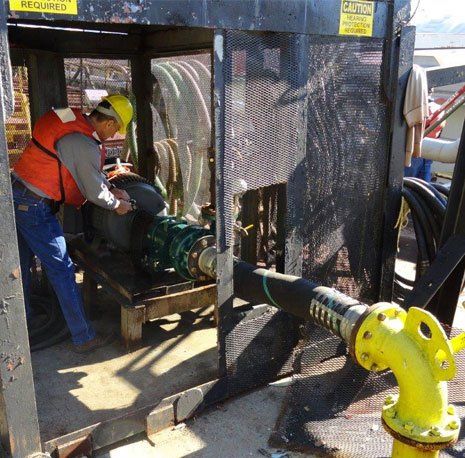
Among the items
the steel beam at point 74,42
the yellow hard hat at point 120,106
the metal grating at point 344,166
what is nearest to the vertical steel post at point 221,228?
the metal grating at point 344,166

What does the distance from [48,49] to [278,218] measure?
2.70m

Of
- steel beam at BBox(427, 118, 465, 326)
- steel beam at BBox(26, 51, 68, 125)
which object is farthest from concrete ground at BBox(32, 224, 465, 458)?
steel beam at BBox(26, 51, 68, 125)

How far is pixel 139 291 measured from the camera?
425 cm

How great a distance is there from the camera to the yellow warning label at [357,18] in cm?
364

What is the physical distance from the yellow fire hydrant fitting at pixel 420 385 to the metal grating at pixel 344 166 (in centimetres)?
158

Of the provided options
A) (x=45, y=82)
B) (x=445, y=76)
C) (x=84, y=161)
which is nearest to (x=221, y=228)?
(x=84, y=161)

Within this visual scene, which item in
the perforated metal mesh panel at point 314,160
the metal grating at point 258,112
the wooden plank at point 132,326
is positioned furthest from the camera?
the wooden plank at point 132,326

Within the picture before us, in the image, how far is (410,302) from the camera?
152 inches

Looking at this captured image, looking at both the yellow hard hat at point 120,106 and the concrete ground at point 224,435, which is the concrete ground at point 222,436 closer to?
the concrete ground at point 224,435

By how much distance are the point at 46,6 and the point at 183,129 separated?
305 centimetres

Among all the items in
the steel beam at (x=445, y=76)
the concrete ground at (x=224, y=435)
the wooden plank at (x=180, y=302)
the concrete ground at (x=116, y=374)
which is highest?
the steel beam at (x=445, y=76)

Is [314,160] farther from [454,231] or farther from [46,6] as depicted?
[46,6]

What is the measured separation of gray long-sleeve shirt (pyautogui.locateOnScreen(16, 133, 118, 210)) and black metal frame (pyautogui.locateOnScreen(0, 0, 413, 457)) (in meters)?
0.79

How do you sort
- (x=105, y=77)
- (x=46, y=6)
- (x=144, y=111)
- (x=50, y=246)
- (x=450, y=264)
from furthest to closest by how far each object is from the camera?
(x=105, y=77)
(x=144, y=111)
(x=50, y=246)
(x=450, y=264)
(x=46, y=6)
